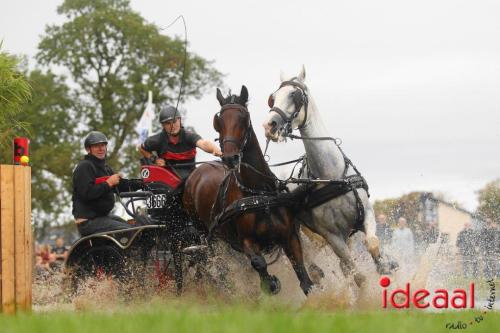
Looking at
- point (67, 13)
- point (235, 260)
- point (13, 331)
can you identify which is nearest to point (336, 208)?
point (235, 260)

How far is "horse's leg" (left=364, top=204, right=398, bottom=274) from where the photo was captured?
10.1 m

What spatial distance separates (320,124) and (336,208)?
872 mm

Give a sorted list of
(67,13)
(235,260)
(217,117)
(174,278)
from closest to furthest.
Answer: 1. (217,117)
2. (235,260)
3. (174,278)
4. (67,13)

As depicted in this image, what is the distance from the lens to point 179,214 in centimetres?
1208

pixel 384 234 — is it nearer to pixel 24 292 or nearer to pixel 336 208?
pixel 336 208

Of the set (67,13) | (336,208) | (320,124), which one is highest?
(67,13)

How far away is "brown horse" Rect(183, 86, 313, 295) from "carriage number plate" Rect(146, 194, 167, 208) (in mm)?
1409

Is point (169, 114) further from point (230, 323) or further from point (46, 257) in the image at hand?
point (46, 257)

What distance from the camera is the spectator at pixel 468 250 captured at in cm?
1446

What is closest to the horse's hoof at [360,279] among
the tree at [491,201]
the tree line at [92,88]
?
the tree at [491,201]

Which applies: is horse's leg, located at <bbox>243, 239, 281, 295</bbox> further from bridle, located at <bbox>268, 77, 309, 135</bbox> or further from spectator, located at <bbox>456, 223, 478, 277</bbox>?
spectator, located at <bbox>456, 223, 478, 277</bbox>

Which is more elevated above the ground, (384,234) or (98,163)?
(98,163)

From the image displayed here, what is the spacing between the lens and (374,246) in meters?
10.0

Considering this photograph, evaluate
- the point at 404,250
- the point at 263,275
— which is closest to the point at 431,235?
the point at 404,250
